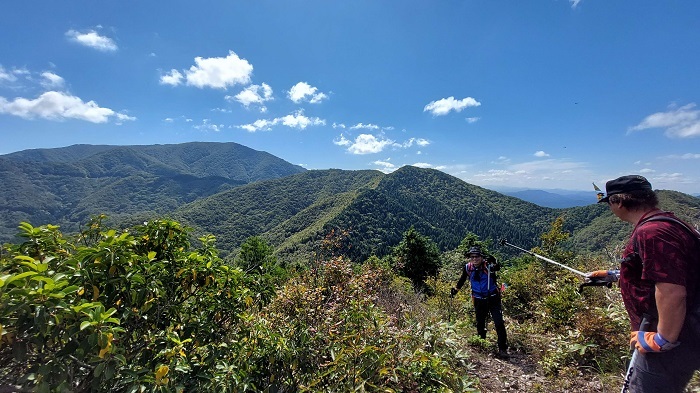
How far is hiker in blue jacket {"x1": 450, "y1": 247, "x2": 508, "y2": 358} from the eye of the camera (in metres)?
5.10

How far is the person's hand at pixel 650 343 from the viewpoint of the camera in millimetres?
1891

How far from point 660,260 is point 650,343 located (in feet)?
1.77

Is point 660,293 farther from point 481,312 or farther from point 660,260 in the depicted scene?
point 481,312

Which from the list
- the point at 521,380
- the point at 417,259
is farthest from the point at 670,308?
the point at 417,259

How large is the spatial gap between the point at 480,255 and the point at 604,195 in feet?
10.1

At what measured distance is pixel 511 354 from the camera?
5.17 metres

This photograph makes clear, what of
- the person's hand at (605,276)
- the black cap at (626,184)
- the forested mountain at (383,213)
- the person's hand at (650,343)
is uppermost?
the black cap at (626,184)

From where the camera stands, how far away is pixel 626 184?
2260 mm

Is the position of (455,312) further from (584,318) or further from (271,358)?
(271,358)

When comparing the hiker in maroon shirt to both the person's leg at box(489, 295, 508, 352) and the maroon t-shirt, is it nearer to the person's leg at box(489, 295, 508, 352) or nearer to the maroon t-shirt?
the maroon t-shirt

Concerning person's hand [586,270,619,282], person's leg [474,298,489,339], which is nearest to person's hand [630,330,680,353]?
person's hand [586,270,619,282]

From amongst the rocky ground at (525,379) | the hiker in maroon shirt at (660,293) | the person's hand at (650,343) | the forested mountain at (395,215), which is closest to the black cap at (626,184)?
the hiker in maroon shirt at (660,293)

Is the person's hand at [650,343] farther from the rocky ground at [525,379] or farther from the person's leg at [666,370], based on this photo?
the rocky ground at [525,379]

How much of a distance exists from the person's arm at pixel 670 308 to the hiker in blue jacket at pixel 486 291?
3.41 meters
